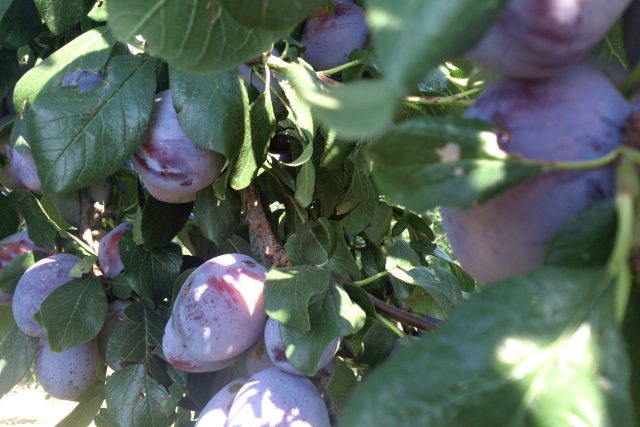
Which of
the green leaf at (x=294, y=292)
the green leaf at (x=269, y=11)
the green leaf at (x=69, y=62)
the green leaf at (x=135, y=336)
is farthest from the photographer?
the green leaf at (x=135, y=336)

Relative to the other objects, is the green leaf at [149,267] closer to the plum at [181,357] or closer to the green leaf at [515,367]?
the plum at [181,357]

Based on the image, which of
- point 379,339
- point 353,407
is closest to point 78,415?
point 379,339

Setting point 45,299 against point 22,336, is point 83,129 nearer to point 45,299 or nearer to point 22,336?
point 45,299

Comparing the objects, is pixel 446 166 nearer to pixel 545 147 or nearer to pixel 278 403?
pixel 545 147

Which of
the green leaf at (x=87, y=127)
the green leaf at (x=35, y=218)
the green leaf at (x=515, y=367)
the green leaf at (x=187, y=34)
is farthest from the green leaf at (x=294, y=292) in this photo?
the green leaf at (x=35, y=218)

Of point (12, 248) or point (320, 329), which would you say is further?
point (12, 248)

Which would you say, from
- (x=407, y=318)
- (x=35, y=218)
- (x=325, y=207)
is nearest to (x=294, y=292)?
(x=407, y=318)
